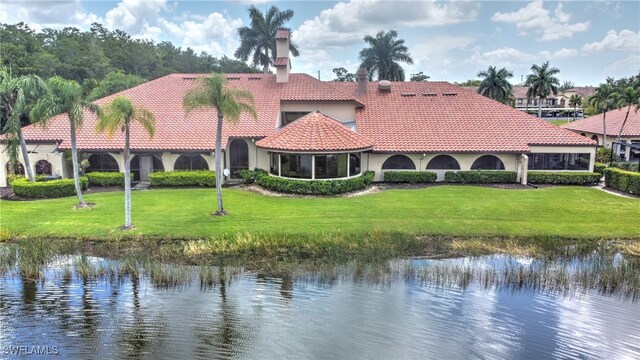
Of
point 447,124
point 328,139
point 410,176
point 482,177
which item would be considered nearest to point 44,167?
point 328,139

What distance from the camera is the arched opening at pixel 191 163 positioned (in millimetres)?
29188

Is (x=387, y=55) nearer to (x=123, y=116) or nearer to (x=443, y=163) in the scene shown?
(x=443, y=163)

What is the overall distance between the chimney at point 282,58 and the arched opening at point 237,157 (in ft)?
25.3

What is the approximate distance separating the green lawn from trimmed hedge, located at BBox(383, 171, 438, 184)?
3177 mm

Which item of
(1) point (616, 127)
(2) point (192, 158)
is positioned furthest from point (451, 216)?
(1) point (616, 127)

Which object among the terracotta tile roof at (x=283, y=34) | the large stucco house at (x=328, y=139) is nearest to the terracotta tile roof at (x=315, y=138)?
the large stucco house at (x=328, y=139)

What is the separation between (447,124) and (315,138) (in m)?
10.4

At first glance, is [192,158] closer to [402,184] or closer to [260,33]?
[402,184]

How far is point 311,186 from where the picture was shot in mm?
25750

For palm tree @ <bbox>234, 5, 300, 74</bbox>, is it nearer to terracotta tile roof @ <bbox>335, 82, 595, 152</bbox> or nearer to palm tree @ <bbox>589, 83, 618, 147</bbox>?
terracotta tile roof @ <bbox>335, 82, 595, 152</bbox>

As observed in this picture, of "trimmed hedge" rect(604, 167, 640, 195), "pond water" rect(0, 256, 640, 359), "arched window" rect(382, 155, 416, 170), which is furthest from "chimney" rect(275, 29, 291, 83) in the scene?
"trimmed hedge" rect(604, 167, 640, 195)

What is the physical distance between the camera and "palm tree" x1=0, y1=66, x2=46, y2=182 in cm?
2308

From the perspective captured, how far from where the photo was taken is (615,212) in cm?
2173

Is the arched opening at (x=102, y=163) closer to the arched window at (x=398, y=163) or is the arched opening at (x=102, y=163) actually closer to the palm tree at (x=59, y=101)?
the palm tree at (x=59, y=101)
